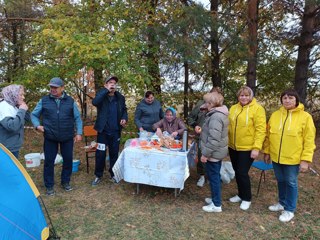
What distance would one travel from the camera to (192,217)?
3145 millimetres

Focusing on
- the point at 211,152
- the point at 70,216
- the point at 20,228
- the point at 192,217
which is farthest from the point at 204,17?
the point at 20,228

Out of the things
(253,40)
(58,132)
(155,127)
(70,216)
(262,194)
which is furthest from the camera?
(253,40)

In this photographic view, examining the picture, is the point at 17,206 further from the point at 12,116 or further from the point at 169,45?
the point at 169,45

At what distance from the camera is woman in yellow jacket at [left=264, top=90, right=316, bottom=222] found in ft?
9.29

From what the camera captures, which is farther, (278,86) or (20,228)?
(278,86)

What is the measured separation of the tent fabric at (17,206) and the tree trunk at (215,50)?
3.84 m

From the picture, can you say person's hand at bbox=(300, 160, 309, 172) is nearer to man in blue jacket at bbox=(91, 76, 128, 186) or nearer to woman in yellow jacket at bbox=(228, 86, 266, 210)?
woman in yellow jacket at bbox=(228, 86, 266, 210)

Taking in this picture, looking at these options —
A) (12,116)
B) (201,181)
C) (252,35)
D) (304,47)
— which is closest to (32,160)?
(12,116)

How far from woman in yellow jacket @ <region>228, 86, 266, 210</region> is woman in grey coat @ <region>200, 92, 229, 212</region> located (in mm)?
175

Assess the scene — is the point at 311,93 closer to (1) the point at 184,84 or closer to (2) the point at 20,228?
(1) the point at 184,84

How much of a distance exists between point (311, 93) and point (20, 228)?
7.12 metres

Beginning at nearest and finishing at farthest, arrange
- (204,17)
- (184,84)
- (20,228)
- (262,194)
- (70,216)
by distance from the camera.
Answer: (20,228)
(70,216)
(262,194)
(204,17)
(184,84)

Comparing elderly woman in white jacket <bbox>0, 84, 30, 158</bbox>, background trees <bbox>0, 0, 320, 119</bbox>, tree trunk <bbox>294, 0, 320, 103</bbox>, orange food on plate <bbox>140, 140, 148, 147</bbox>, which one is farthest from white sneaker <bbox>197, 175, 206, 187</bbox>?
tree trunk <bbox>294, 0, 320, 103</bbox>

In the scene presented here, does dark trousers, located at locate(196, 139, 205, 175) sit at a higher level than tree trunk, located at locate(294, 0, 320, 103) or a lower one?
lower
